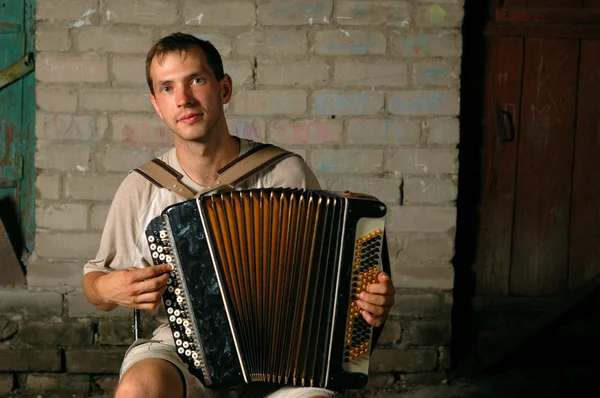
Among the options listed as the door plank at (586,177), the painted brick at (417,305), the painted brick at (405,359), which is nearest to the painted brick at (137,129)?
the painted brick at (417,305)

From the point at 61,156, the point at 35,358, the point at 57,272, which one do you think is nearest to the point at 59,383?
the point at 35,358

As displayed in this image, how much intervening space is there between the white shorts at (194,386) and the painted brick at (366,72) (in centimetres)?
194

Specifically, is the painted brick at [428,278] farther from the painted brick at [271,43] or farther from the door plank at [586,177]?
the painted brick at [271,43]

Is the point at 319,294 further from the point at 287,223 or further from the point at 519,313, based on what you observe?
the point at 519,313

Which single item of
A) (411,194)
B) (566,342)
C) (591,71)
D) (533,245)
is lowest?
(566,342)

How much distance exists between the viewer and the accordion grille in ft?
6.72

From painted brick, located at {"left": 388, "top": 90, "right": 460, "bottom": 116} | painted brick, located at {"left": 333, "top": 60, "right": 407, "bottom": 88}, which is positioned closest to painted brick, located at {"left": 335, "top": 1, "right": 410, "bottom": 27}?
painted brick, located at {"left": 333, "top": 60, "right": 407, "bottom": 88}

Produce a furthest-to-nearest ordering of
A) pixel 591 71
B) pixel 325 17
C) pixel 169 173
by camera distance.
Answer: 1. pixel 591 71
2. pixel 325 17
3. pixel 169 173

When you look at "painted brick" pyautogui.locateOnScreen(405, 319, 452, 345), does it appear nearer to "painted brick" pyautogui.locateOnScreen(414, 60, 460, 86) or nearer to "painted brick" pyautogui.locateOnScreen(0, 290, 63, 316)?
"painted brick" pyautogui.locateOnScreen(414, 60, 460, 86)

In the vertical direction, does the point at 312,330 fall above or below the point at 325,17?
below

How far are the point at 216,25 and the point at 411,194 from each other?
1.30 meters

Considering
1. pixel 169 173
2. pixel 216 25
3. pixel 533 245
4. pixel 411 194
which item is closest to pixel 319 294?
pixel 169 173

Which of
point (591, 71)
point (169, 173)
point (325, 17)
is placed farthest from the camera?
point (591, 71)

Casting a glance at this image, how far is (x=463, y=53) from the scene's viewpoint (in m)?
4.13
